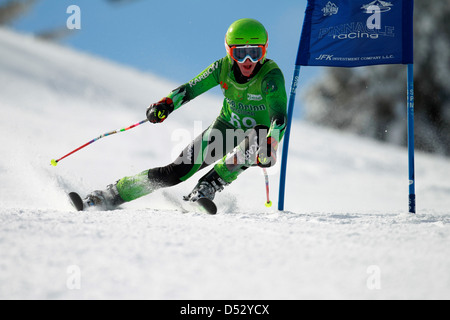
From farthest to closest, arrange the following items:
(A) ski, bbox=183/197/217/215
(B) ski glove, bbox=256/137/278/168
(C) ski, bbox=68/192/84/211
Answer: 1. (C) ski, bbox=68/192/84/211
2. (A) ski, bbox=183/197/217/215
3. (B) ski glove, bbox=256/137/278/168

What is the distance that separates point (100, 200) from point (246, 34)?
5.60 ft

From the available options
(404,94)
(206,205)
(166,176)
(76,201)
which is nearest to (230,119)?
(166,176)

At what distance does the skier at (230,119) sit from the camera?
3.59m

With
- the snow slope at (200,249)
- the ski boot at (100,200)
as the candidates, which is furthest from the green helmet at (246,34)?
the ski boot at (100,200)

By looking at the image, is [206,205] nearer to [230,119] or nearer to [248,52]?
[230,119]

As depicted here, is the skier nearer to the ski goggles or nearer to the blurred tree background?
the ski goggles

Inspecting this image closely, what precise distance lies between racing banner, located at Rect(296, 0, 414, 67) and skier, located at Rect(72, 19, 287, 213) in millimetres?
530

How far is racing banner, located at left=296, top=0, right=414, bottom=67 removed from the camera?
3.80 meters

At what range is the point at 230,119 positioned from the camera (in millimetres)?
3982

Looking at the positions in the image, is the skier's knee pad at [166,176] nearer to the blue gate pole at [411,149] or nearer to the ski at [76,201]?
the ski at [76,201]

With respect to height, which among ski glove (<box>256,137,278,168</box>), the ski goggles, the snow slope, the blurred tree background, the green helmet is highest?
the blurred tree background

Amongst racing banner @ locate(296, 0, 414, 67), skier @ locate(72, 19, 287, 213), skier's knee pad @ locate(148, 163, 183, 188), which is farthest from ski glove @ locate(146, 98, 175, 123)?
racing banner @ locate(296, 0, 414, 67)
